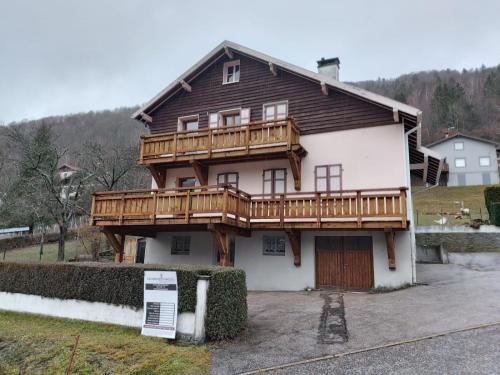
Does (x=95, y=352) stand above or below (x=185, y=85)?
below

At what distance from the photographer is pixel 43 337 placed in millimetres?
7934

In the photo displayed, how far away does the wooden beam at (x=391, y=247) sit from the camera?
13203 mm

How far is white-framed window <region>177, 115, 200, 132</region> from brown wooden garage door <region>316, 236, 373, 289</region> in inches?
331

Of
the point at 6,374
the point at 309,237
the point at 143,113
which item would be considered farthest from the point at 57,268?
the point at 143,113

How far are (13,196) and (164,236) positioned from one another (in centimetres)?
2170

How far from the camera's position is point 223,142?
51.0 ft

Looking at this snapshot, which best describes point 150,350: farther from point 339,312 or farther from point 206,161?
point 206,161

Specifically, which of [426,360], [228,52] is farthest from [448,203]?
[426,360]

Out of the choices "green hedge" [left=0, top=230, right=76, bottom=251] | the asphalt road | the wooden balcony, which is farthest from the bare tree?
the asphalt road

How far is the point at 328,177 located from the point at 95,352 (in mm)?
11008

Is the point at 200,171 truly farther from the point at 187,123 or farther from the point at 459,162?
the point at 459,162

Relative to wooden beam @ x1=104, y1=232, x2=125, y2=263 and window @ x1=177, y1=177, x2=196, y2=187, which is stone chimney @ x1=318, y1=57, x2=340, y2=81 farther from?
wooden beam @ x1=104, y1=232, x2=125, y2=263

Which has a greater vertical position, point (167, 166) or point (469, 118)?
point (469, 118)

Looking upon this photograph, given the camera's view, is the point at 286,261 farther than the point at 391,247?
Yes
